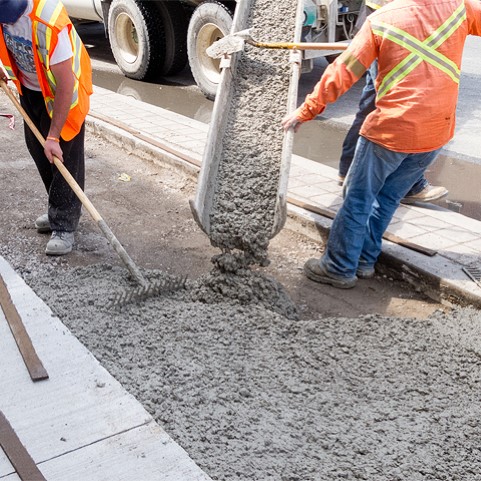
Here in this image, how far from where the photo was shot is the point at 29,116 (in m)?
4.45

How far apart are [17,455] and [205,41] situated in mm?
6818

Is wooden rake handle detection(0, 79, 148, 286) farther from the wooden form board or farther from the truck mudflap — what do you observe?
the wooden form board

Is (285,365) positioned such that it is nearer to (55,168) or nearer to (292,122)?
(292,122)

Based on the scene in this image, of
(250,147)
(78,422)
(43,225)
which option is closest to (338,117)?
(250,147)

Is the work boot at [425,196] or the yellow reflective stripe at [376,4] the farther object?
the work boot at [425,196]

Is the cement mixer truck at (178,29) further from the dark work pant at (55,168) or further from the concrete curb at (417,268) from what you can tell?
the dark work pant at (55,168)

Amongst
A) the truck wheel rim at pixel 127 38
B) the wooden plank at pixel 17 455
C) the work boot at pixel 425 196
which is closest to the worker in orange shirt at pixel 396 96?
the work boot at pixel 425 196

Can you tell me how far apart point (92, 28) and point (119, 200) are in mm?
9767

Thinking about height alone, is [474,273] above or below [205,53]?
below

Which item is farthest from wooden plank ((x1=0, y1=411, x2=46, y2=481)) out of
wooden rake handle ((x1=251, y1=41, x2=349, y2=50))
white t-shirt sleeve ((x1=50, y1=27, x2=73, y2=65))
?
wooden rake handle ((x1=251, y1=41, x2=349, y2=50))

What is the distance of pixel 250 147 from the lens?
4.63 m

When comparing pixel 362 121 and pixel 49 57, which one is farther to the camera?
pixel 362 121

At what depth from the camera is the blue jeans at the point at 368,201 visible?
3.97m

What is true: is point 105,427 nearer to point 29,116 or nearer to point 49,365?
point 49,365
